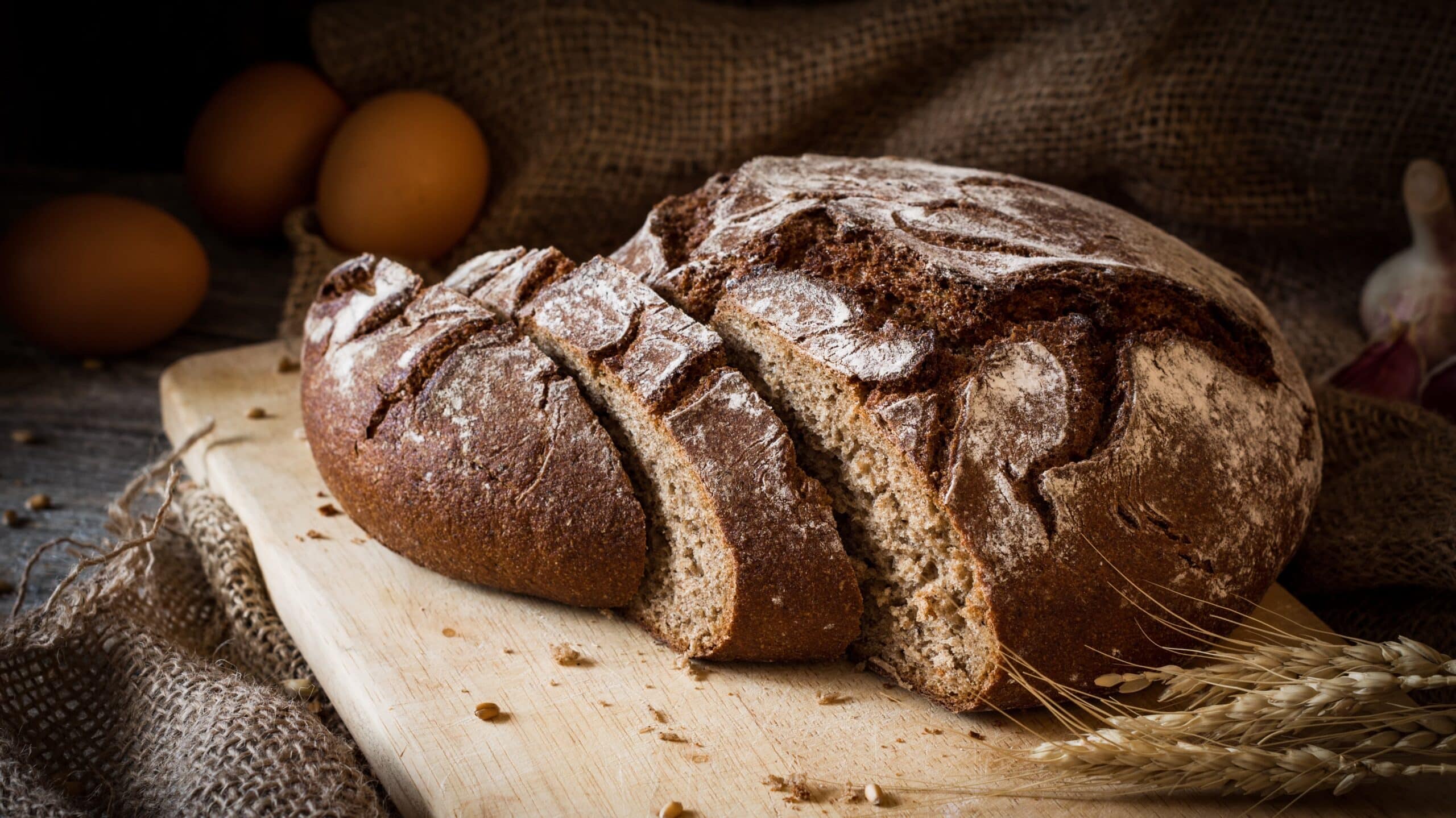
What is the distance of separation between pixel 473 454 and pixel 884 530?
0.79m

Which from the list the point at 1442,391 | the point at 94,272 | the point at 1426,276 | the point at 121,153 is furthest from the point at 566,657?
the point at 121,153

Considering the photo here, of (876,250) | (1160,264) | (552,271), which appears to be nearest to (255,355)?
(552,271)

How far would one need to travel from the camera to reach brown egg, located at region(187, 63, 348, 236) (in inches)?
139

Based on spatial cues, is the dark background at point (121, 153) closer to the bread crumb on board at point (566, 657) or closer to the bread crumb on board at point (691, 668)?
the bread crumb on board at point (566, 657)

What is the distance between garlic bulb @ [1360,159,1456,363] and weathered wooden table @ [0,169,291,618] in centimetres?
340

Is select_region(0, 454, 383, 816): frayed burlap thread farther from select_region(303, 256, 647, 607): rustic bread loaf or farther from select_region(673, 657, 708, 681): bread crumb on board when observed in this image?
select_region(673, 657, 708, 681): bread crumb on board

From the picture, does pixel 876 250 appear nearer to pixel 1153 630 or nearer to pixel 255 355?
pixel 1153 630

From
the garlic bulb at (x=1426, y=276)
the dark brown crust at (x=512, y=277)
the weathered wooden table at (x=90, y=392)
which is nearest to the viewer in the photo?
the dark brown crust at (x=512, y=277)

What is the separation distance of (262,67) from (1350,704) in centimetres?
341

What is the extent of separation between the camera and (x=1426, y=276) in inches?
131

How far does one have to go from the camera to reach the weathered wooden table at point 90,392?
2879 millimetres

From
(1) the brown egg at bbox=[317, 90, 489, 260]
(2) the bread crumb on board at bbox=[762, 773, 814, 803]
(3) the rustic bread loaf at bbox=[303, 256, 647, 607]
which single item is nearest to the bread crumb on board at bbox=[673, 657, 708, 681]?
(3) the rustic bread loaf at bbox=[303, 256, 647, 607]

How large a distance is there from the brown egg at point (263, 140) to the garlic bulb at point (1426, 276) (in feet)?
10.3

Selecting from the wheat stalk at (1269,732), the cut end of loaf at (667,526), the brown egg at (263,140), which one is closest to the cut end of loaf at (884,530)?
the wheat stalk at (1269,732)
